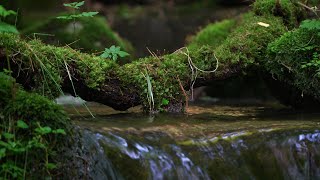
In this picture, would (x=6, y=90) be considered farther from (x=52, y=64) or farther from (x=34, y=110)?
(x=52, y=64)

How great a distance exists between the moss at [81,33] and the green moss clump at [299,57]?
133 inches

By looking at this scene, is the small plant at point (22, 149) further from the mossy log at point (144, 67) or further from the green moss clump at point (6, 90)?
the mossy log at point (144, 67)

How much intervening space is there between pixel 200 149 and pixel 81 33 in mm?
4838

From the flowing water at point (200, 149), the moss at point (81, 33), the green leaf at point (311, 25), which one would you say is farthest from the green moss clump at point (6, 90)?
the moss at point (81, 33)

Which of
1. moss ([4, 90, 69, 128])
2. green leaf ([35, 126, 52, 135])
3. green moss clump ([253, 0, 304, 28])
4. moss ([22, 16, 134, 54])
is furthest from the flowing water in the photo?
moss ([22, 16, 134, 54])

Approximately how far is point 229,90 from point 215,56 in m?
3.71

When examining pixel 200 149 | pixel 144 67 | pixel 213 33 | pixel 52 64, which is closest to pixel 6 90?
pixel 52 64

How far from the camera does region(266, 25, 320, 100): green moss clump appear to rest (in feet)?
14.4

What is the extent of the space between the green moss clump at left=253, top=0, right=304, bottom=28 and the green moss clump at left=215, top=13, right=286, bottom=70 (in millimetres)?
305

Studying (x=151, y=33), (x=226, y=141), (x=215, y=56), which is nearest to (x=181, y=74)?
(x=215, y=56)

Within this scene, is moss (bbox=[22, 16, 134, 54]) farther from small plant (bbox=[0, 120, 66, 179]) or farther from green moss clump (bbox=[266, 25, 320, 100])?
small plant (bbox=[0, 120, 66, 179])

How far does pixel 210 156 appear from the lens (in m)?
3.12

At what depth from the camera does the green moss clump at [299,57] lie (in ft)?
14.4

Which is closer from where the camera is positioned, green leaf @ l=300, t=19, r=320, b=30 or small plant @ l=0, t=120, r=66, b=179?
small plant @ l=0, t=120, r=66, b=179
